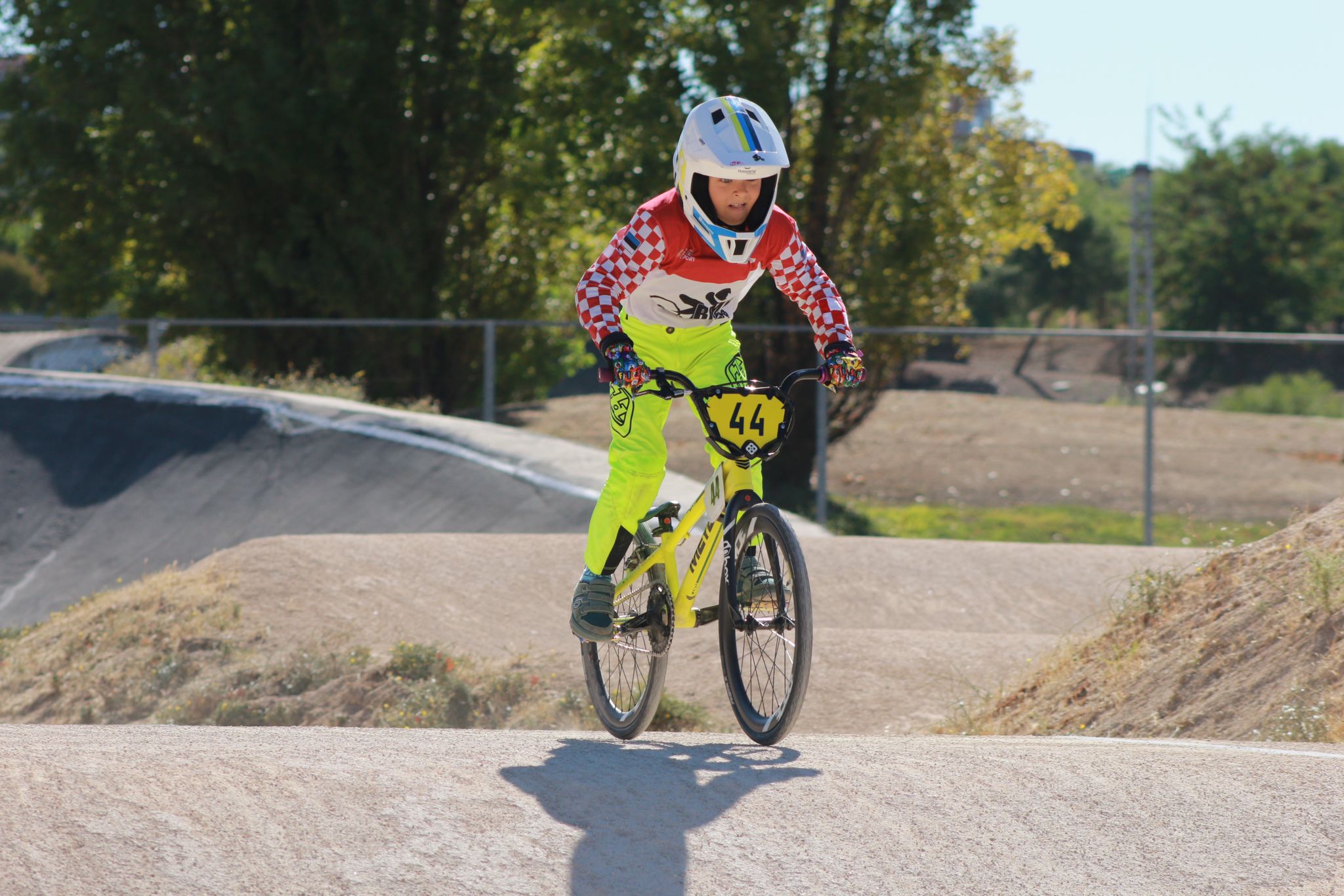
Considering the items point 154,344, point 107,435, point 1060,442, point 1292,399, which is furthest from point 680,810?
point 1292,399

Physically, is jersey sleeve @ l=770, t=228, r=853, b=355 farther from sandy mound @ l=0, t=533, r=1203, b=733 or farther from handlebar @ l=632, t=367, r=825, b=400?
sandy mound @ l=0, t=533, r=1203, b=733

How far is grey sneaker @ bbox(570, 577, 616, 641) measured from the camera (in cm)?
490

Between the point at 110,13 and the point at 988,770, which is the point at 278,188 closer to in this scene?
the point at 110,13

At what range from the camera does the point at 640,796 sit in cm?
359

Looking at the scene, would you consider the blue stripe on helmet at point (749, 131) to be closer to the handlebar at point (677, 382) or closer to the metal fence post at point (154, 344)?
the handlebar at point (677, 382)

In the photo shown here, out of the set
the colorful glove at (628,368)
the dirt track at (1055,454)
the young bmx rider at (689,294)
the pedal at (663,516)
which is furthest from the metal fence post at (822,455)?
the colorful glove at (628,368)

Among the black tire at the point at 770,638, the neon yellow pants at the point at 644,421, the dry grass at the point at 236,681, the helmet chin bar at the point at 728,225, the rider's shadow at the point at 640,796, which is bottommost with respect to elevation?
the dry grass at the point at 236,681

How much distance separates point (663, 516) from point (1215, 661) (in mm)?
2579

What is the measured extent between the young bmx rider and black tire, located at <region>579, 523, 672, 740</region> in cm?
12

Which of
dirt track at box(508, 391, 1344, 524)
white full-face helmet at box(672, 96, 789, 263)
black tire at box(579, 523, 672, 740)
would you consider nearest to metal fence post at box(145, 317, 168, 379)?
dirt track at box(508, 391, 1344, 524)

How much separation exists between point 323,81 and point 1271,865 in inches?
632

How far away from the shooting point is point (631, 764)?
401cm

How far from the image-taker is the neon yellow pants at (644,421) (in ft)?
15.8

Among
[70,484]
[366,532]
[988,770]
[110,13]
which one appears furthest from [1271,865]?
[110,13]
